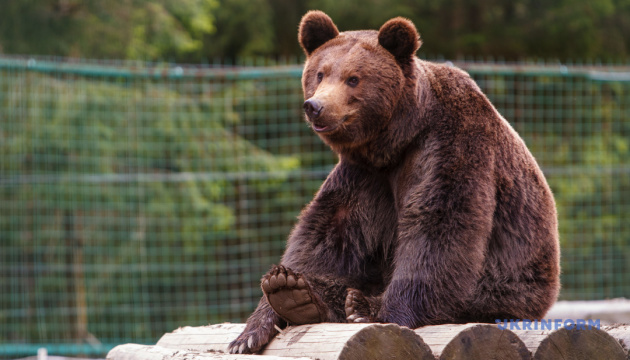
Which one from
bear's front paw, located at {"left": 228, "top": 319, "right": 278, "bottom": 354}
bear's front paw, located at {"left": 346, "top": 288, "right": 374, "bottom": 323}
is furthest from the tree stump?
bear's front paw, located at {"left": 228, "top": 319, "right": 278, "bottom": 354}

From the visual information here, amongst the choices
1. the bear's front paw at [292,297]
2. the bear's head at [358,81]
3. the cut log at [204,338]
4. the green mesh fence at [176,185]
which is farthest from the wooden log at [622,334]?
the green mesh fence at [176,185]

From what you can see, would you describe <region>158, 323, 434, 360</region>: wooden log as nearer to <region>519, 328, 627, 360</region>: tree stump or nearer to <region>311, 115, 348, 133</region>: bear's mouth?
<region>519, 328, 627, 360</region>: tree stump

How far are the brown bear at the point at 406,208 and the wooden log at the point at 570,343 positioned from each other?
41 centimetres

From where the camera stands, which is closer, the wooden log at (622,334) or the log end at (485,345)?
the log end at (485,345)

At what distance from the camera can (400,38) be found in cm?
351

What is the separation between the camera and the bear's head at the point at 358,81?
133 inches

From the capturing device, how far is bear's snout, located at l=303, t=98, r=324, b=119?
3251 mm

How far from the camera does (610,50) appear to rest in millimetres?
12445

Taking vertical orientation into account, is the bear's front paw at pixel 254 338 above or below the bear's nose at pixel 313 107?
below

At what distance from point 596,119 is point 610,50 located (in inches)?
134

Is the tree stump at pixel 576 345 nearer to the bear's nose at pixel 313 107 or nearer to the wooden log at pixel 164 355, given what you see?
the wooden log at pixel 164 355

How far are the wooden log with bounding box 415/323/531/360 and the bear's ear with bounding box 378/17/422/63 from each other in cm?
129

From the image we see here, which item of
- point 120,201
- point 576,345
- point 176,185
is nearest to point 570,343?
point 576,345

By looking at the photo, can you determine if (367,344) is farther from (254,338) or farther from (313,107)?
(313,107)
